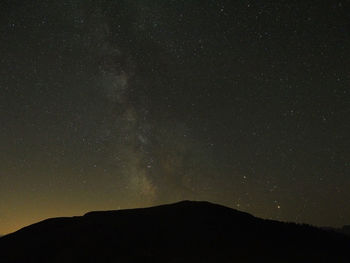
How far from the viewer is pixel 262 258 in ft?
68.3

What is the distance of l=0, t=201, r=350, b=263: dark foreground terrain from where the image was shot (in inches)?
858

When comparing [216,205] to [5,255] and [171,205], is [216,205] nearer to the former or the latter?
[171,205]

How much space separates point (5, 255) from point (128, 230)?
8.70 m

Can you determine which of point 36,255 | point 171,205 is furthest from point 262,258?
point 36,255

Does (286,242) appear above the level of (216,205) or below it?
below

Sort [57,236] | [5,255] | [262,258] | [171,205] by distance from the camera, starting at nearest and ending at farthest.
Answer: [262,258], [5,255], [57,236], [171,205]

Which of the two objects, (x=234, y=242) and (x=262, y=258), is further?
(x=234, y=242)

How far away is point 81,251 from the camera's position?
2369 cm

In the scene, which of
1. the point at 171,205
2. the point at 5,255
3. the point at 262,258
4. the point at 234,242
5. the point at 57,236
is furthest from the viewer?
the point at 171,205

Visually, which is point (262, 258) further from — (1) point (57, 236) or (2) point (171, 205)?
(1) point (57, 236)

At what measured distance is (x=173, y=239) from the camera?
2422cm

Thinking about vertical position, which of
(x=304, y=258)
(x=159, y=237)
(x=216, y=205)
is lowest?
(x=304, y=258)

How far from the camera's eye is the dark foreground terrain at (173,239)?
858 inches

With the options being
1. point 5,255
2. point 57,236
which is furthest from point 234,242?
point 5,255
